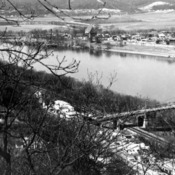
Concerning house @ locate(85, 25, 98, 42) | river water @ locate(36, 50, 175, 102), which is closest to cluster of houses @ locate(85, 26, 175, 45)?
house @ locate(85, 25, 98, 42)

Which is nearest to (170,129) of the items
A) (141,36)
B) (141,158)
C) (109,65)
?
(141,158)

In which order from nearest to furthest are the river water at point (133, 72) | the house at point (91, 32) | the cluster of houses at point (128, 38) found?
the river water at point (133, 72) → the house at point (91, 32) → the cluster of houses at point (128, 38)

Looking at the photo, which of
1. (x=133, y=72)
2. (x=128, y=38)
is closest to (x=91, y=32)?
(x=128, y=38)

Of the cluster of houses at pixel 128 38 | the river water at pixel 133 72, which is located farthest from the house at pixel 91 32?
the river water at pixel 133 72

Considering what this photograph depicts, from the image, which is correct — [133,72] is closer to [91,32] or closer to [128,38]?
[91,32]

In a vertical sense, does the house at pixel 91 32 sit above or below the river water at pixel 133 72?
above

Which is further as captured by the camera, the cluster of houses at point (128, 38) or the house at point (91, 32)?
the cluster of houses at point (128, 38)

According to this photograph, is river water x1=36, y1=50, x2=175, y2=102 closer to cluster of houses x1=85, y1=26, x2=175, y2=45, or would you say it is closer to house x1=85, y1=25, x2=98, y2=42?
house x1=85, y1=25, x2=98, y2=42

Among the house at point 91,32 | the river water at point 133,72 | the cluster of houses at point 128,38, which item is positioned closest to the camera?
the river water at point 133,72

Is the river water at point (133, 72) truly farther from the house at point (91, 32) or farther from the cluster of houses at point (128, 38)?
the cluster of houses at point (128, 38)
